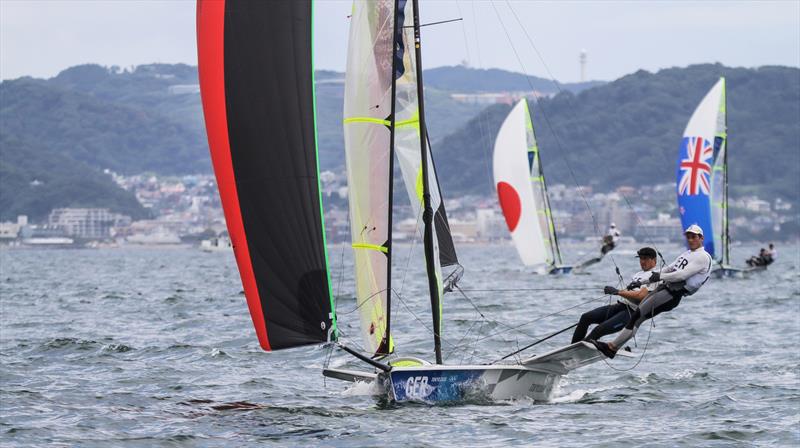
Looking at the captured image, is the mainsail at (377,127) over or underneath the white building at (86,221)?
over

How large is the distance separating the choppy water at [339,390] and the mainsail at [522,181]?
15023 millimetres

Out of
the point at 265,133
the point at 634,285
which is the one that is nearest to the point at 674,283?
the point at 634,285

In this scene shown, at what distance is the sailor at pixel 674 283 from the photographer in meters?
12.9

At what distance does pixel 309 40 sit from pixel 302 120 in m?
0.75

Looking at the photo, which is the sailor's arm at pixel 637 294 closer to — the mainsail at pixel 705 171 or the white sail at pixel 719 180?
the mainsail at pixel 705 171

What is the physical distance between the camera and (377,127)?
44.3ft

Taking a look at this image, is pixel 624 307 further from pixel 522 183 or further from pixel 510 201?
pixel 510 201

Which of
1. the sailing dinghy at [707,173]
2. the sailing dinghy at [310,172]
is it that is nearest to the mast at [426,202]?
the sailing dinghy at [310,172]

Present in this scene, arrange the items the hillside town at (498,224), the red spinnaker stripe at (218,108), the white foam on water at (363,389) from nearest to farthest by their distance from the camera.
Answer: the red spinnaker stripe at (218,108)
the white foam on water at (363,389)
the hillside town at (498,224)

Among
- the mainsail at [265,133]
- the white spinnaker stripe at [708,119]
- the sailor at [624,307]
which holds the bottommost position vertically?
the sailor at [624,307]

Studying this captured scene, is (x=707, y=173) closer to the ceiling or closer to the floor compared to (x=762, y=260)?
closer to the ceiling

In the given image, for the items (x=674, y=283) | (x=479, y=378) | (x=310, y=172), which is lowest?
(x=479, y=378)

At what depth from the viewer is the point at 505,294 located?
36.4m

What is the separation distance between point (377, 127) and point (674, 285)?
327 cm
